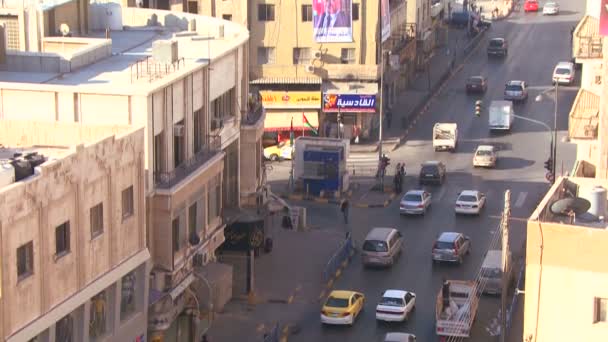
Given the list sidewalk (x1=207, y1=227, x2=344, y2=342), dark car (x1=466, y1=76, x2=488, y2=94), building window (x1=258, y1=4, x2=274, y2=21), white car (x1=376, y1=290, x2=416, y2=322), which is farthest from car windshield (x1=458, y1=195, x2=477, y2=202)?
dark car (x1=466, y1=76, x2=488, y2=94)

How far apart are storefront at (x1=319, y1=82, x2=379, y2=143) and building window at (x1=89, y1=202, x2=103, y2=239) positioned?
45.0 meters

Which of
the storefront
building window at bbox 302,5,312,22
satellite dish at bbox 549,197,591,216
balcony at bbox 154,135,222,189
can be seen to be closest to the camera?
satellite dish at bbox 549,197,591,216

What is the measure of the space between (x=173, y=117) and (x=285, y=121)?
35684 millimetres

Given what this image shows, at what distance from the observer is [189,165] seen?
185ft

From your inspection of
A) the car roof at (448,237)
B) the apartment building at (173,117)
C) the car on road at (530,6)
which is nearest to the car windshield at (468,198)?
the car roof at (448,237)

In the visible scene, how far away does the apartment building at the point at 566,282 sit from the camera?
31.4m

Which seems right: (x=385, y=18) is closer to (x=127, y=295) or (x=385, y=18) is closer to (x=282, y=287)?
(x=282, y=287)

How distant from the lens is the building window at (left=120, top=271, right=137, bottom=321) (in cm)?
4859

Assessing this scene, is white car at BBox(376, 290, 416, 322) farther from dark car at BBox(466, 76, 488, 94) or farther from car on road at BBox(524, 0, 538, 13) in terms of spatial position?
car on road at BBox(524, 0, 538, 13)

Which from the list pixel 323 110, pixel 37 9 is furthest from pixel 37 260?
pixel 323 110

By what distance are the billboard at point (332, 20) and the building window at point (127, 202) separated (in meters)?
43.2

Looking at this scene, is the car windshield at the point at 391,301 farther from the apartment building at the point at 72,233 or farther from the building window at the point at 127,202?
the building window at the point at 127,202

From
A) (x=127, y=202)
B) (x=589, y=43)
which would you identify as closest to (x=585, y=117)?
(x=589, y=43)

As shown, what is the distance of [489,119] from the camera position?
92.2 meters
